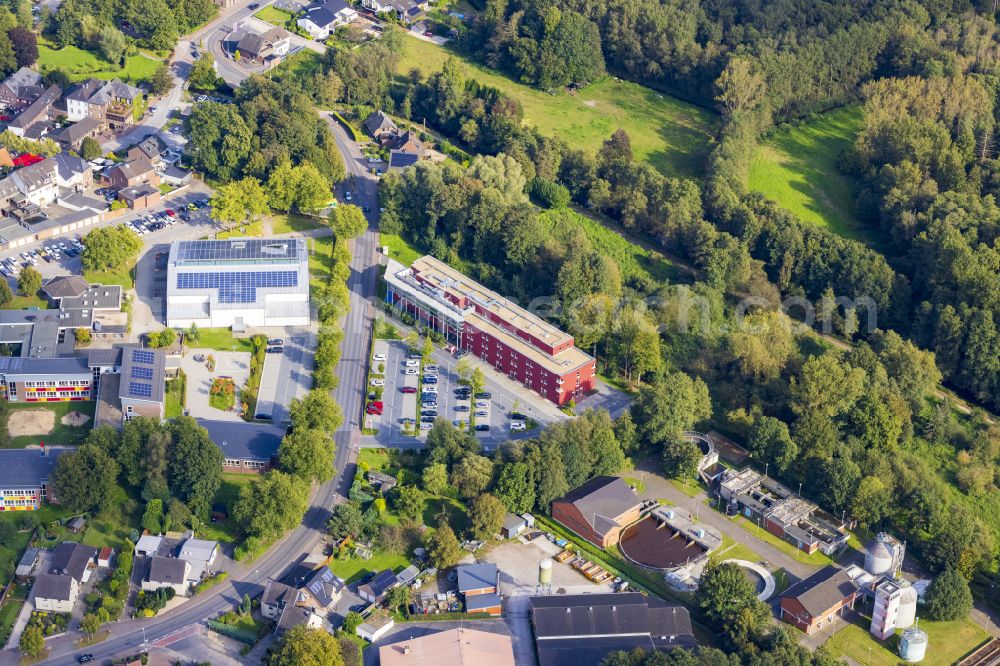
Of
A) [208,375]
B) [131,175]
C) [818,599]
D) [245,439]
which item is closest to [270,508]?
[245,439]

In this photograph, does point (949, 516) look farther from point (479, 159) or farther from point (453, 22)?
point (453, 22)

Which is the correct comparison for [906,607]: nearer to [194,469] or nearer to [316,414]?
[316,414]

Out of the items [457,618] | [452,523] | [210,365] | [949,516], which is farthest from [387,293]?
[949,516]

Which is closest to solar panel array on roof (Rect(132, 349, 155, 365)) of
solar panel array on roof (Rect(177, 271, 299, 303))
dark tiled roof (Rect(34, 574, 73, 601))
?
solar panel array on roof (Rect(177, 271, 299, 303))

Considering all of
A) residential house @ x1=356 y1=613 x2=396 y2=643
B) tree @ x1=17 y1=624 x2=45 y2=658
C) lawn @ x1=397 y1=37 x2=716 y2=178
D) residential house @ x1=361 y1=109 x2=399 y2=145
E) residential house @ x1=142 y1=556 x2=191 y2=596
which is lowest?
tree @ x1=17 y1=624 x2=45 y2=658

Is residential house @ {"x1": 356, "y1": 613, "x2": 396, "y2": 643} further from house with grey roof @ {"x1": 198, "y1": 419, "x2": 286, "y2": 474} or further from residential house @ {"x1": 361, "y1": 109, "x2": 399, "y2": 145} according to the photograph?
residential house @ {"x1": 361, "y1": 109, "x2": 399, "y2": 145}

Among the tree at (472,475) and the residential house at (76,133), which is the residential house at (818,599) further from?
the residential house at (76,133)

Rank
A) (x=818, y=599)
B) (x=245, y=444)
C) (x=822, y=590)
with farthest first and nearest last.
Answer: (x=245, y=444) → (x=822, y=590) → (x=818, y=599)

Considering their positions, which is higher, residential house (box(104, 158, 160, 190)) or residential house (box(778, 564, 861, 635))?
residential house (box(778, 564, 861, 635))
